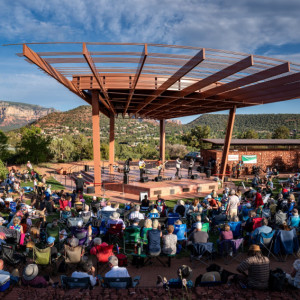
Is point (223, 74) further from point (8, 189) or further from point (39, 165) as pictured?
point (39, 165)

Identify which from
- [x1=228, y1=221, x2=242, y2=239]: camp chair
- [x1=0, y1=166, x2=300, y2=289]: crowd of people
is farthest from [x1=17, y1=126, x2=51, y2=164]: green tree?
[x1=228, y1=221, x2=242, y2=239]: camp chair

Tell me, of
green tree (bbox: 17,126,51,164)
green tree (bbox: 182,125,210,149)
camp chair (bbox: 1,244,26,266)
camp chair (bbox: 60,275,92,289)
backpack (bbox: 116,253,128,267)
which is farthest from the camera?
green tree (bbox: 182,125,210,149)

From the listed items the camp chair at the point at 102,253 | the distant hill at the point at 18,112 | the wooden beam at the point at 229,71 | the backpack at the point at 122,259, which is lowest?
the backpack at the point at 122,259

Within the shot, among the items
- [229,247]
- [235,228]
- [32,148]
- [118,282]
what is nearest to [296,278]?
[229,247]

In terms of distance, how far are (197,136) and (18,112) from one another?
15648 centimetres

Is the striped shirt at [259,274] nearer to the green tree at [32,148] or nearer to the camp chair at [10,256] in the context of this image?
the camp chair at [10,256]

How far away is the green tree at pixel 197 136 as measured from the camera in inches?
1517

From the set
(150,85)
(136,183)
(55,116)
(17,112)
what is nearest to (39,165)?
(136,183)

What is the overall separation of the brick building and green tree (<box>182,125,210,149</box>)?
14.6 metres

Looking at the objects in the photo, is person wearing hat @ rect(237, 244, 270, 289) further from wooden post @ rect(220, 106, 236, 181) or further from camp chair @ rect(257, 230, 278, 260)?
wooden post @ rect(220, 106, 236, 181)

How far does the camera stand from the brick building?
22.2m

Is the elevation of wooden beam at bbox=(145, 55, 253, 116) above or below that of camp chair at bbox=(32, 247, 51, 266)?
above

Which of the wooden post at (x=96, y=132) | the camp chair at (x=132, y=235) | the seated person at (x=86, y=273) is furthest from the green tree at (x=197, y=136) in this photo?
the seated person at (x=86, y=273)

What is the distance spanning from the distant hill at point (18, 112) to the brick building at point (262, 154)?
147110 millimetres
